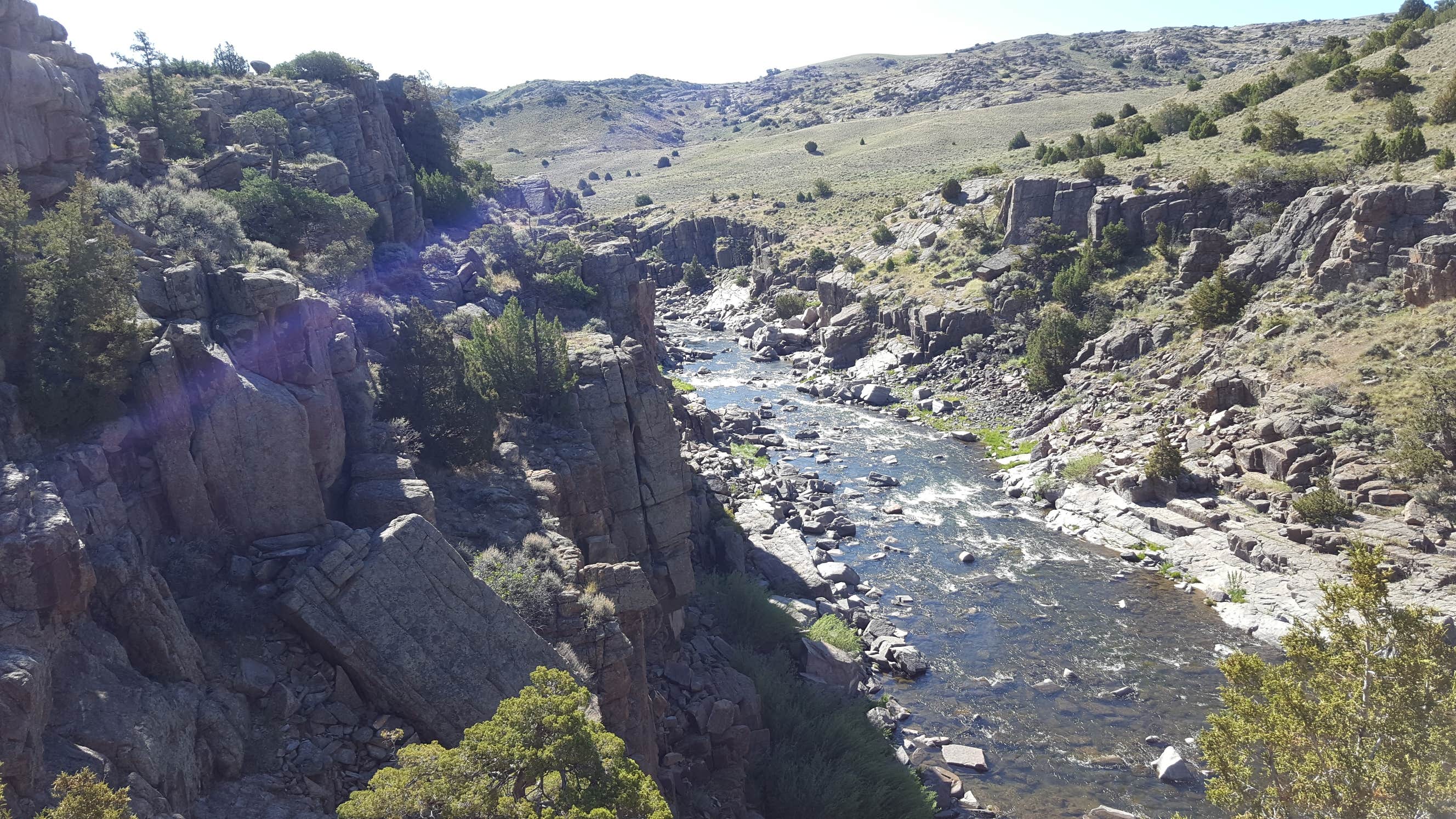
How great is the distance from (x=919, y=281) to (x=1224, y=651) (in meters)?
41.5

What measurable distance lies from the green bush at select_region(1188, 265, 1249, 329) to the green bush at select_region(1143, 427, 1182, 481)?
11467 millimetres

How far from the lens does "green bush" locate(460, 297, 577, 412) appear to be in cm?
2455

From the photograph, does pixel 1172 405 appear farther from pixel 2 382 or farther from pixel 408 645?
pixel 2 382

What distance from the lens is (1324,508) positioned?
96.8ft

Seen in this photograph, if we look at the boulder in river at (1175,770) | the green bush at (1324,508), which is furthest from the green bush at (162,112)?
the green bush at (1324,508)

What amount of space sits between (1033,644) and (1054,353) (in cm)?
2532

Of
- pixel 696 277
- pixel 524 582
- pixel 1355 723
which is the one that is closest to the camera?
pixel 1355 723

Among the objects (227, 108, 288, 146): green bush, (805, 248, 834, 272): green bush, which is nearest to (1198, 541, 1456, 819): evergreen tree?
(227, 108, 288, 146): green bush

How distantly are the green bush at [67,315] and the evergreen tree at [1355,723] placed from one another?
62.7ft

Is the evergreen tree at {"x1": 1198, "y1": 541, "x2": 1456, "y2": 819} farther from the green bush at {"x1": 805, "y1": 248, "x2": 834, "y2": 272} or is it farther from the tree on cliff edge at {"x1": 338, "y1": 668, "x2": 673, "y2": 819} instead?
the green bush at {"x1": 805, "y1": 248, "x2": 834, "y2": 272}

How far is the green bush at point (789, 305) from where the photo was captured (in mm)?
72875

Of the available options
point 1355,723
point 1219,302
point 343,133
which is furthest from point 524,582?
point 1219,302

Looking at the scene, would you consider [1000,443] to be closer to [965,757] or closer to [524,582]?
[965,757]

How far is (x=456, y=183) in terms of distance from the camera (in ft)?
157
